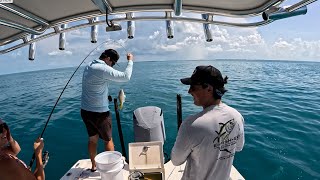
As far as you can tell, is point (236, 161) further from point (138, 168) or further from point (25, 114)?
point (25, 114)

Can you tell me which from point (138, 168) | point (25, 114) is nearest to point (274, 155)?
point (138, 168)

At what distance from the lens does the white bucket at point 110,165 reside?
3.00m

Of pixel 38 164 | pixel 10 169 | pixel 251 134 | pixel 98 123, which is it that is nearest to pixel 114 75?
pixel 98 123

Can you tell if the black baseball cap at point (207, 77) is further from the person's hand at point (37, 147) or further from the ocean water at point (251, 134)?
the ocean water at point (251, 134)

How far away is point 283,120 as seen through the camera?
8750 mm

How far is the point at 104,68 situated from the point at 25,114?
1032cm

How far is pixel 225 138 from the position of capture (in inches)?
69.8

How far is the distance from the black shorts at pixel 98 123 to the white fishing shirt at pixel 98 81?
0.24 feet

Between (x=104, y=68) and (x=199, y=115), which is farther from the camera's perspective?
(x=104, y=68)

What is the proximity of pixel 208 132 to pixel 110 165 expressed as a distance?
1724 mm

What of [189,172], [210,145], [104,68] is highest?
[104,68]

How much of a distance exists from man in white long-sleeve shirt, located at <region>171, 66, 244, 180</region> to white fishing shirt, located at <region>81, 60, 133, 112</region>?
1.75 m

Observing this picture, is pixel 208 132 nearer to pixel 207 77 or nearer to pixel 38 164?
pixel 207 77

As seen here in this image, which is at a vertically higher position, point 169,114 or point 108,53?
point 108,53
